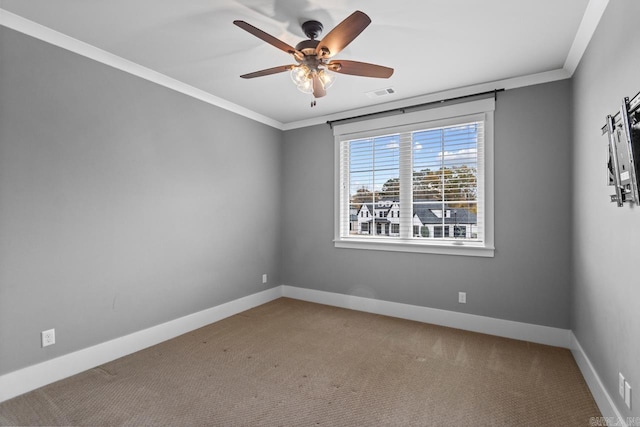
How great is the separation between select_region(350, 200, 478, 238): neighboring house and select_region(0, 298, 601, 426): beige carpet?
3.67 ft

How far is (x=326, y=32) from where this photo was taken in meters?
2.43

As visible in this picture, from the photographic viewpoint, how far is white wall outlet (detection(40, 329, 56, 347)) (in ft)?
7.86

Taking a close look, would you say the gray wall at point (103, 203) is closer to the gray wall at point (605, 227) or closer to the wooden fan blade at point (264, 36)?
the wooden fan blade at point (264, 36)

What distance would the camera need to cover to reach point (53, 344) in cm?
245

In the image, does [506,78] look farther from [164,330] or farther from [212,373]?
[164,330]

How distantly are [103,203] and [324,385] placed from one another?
2.38m

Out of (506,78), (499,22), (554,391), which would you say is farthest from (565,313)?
(499,22)

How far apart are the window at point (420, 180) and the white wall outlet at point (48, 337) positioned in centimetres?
306

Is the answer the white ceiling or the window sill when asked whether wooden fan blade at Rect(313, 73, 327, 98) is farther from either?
the window sill

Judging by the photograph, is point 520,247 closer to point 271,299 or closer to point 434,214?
point 434,214

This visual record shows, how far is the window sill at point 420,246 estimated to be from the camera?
345cm

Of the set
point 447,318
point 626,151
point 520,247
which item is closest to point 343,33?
point 626,151

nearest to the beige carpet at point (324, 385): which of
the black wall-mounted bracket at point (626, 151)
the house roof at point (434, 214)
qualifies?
the house roof at point (434, 214)

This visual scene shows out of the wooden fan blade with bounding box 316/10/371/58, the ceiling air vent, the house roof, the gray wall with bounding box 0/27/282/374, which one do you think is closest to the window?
the house roof
